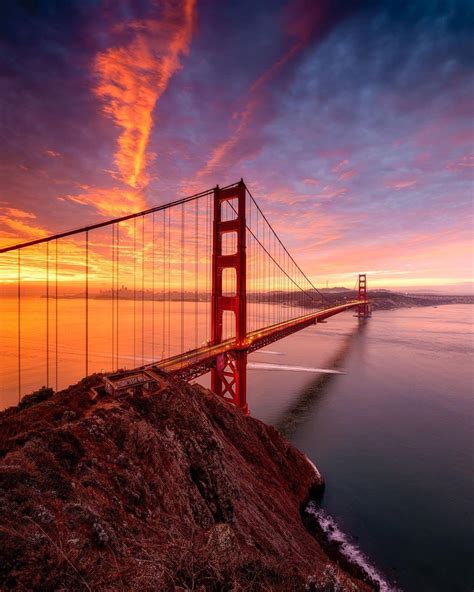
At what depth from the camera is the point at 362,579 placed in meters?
10.1

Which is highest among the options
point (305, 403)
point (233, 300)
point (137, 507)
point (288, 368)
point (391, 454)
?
point (233, 300)

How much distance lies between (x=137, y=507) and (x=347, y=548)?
10.6 meters

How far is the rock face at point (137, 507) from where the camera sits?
140 inches

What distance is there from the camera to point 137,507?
5.59m

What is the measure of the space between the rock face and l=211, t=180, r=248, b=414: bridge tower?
29.7 ft

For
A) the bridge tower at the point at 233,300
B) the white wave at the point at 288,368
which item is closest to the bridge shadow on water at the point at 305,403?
the white wave at the point at 288,368

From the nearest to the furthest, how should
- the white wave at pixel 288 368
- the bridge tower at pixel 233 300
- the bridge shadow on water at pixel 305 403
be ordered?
the bridge tower at pixel 233 300, the bridge shadow on water at pixel 305 403, the white wave at pixel 288 368

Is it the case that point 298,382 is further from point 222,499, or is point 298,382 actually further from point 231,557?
point 231,557

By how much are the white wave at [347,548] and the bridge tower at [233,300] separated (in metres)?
8.07

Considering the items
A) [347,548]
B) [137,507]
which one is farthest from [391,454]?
[137,507]

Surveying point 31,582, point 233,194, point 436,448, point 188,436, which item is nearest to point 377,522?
point 436,448

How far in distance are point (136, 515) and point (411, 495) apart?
15549 millimetres

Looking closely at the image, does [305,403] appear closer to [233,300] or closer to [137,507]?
[233,300]

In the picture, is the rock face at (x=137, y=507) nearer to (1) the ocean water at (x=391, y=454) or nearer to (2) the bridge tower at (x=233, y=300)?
(1) the ocean water at (x=391, y=454)
